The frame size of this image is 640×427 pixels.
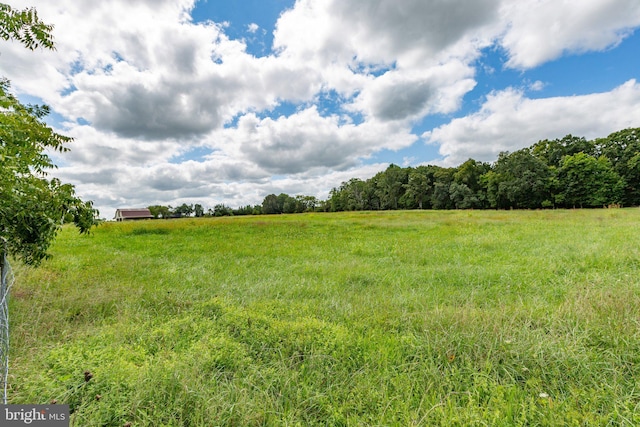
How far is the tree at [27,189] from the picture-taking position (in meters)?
2.79

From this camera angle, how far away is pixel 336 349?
3.35 metres

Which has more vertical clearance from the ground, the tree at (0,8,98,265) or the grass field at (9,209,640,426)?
the tree at (0,8,98,265)

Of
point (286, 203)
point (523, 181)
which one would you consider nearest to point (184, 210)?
point (286, 203)

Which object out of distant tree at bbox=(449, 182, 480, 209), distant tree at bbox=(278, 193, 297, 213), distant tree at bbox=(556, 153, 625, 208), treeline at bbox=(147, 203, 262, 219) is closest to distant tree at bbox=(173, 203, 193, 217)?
treeline at bbox=(147, 203, 262, 219)

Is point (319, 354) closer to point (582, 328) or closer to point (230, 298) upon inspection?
point (230, 298)

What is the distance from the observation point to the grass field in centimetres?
241

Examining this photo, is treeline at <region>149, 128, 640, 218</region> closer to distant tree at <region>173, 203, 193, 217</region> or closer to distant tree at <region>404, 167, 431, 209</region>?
distant tree at <region>404, 167, 431, 209</region>

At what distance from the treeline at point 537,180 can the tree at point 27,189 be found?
65.1m

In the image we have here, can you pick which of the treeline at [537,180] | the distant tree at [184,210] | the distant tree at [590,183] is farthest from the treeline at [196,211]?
the distant tree at [590,183]

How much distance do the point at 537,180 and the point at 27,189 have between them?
2709 inches

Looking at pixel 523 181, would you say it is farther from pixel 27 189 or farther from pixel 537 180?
pixel 27 189

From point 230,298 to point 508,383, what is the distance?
4598mm

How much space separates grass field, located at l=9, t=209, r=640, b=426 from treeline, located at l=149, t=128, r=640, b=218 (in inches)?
2348

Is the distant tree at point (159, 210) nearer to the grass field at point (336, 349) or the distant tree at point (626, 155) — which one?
the grass field at point (336, 349)
